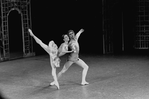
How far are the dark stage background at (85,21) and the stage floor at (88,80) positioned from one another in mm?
4483

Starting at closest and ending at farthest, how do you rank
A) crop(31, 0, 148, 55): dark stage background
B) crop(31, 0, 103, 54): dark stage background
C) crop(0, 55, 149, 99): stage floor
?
crop(0, 55, 149, 99): stage floor, crop(31, 0, 148, 55): dark stage background, crop(31, 0, 103, 54): dark stage background

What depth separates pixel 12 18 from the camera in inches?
837

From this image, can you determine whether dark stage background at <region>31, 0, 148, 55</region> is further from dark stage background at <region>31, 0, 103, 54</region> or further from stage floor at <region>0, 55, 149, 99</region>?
stage floor at <region>0, 55, 149, 99</region>

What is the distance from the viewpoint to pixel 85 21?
2073 cm

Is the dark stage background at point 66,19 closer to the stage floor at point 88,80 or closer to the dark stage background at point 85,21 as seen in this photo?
the dark stage background at point 85,21

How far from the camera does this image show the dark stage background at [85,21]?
18141mm

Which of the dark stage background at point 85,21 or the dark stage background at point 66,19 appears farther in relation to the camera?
the dark stage background at point 66,19

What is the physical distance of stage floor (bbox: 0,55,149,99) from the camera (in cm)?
788

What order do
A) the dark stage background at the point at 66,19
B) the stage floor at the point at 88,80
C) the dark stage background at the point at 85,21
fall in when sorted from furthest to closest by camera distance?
the dark stage background at the point at 66,19, the dark stage background at the point at 85,21, the stage floor at the point at 88,80

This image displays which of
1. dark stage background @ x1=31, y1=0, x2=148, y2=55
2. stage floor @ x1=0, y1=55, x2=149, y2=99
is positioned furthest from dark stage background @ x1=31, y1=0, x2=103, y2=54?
stage floor @ x1=0, y1=55, x2=149, y2=99

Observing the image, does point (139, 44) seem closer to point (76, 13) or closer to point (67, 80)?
point (76, 13)

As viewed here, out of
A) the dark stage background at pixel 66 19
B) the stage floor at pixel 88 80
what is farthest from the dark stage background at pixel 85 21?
the stage floor at pixel 88 80

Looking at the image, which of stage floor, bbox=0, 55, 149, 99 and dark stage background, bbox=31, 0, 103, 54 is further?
dark stage background, bbox=31, 0, 103, 54

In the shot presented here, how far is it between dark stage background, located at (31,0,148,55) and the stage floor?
4.48 m
